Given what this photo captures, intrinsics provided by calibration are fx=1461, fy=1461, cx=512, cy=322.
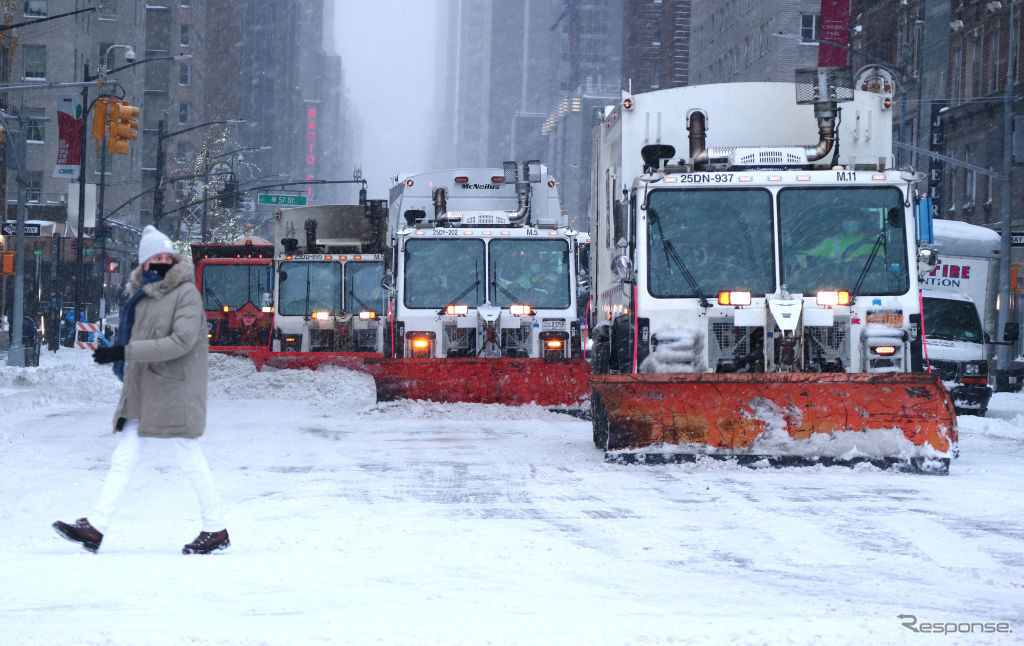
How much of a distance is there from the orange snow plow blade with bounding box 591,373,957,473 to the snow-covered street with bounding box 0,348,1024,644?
22 cm

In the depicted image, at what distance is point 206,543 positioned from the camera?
7922mm

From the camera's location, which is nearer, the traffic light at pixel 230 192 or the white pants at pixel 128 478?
the white pants at pixel 128 478

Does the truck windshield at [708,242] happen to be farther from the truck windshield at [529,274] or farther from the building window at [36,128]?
the building window at [36,128]

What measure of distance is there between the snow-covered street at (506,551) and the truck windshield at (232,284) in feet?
56.9

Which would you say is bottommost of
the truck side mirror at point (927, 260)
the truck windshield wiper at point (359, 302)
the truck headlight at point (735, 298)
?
the truck windshield wiper at point (359, 302)

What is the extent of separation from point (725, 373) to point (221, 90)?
420 ft

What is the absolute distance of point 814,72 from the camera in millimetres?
14445

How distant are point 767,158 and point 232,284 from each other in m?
20.0

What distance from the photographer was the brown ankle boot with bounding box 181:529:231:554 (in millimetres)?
7918

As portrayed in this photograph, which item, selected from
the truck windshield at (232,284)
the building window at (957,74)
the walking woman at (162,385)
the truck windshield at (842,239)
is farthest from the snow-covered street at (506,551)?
the building window at (957,74)

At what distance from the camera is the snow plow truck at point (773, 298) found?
12.4 metres

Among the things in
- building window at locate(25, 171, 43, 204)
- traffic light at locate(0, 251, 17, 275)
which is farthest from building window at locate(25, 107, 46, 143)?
traffic light at locate(0, 251, 17, 275)

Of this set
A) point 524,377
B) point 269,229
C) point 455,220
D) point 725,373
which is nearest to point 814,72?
point 725,373

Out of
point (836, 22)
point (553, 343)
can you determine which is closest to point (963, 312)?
point (553, 343)
